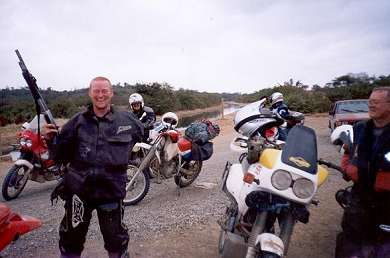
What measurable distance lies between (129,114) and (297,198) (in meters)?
1.63

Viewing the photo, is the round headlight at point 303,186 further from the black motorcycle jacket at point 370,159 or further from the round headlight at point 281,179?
the black motorcycle jacket at point 370,159

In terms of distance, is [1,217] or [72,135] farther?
[72,135]

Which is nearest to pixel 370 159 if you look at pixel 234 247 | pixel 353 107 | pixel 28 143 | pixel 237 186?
pixel 237 186

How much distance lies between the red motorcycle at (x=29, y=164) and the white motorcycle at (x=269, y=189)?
13.3 feet

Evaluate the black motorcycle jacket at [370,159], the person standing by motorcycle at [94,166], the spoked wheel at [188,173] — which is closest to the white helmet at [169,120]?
the spoked wheel at [188,173]

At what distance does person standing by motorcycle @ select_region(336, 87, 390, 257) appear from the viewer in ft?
8.26

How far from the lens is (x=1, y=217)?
250 centimetres

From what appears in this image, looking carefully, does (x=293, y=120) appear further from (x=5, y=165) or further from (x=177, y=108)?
(x=177, y=108)

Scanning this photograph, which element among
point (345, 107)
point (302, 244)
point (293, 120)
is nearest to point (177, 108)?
point (345, 107)

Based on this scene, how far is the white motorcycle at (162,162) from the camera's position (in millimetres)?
5234

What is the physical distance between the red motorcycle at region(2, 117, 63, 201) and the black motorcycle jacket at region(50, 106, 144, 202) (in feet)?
10.6

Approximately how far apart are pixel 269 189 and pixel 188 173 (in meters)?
3.91

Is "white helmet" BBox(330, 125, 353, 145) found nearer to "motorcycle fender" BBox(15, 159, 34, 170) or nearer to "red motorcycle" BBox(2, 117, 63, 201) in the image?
"red motorcycle" BBox(2, 117, 63, 201)

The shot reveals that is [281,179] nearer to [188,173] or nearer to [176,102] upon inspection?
[188,173]
